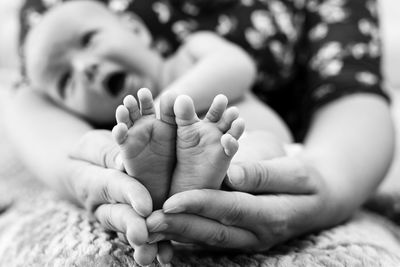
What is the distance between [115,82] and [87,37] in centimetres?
10

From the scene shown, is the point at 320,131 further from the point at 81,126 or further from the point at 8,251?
the point at 8,251

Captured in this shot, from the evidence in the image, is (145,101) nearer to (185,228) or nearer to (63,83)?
(185,228)

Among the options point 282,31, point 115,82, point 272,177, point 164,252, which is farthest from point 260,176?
point 282,31

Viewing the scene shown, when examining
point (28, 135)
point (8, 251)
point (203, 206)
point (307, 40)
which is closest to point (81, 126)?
point (28, 135)

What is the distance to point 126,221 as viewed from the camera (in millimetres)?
410

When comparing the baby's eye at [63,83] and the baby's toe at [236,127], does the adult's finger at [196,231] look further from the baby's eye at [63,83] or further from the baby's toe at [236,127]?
the baby's eye at [63,83]

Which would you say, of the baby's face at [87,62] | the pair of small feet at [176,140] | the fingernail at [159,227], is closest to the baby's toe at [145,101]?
the pair of small feet at [176,140]

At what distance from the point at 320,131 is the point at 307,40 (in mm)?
272

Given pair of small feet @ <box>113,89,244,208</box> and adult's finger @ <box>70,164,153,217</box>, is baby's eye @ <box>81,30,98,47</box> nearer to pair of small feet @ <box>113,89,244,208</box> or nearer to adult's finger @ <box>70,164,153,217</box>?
adult's finger @ <box>70,164,153,217</box>

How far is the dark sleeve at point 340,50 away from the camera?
2.65 ft

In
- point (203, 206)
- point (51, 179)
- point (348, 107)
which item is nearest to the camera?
point (203, 206)

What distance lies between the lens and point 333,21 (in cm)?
89

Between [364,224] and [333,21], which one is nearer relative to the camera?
[364,224]

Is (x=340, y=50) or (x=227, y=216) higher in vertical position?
(x=340, y=50)
